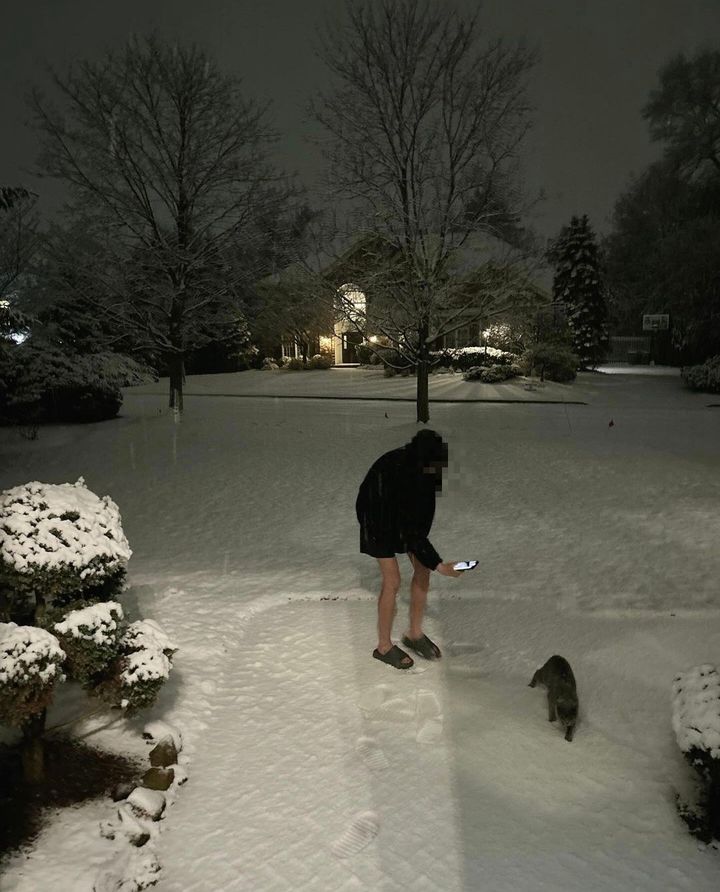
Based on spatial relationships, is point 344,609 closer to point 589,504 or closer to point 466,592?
point 466,592

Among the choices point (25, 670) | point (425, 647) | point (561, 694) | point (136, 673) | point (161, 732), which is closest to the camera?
point (25, 670)

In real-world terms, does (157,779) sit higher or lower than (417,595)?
lower

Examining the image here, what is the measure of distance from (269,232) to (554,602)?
1186 centimetres

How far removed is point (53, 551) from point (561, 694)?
291 centimetres

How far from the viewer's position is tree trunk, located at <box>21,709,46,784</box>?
3094 mm

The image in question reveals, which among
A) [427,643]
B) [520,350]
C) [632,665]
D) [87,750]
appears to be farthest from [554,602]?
[520,350]

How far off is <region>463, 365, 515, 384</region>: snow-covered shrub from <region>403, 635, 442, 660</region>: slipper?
66.8 ft

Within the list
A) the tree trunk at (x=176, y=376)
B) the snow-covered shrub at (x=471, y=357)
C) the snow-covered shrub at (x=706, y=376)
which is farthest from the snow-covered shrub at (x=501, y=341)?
the tree trunk at (x=176, y=376)

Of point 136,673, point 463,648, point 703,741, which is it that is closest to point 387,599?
point 463,648

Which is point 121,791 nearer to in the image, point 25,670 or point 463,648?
point 25,670

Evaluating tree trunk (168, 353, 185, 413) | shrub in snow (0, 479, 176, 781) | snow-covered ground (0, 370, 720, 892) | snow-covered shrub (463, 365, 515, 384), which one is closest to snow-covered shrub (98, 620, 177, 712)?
shrub in snow (0, 479, 176, 781)

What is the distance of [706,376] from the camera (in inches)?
891

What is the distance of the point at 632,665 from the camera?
439 cm

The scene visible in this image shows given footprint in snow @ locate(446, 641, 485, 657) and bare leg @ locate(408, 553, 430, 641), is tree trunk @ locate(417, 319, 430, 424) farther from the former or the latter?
bare leg @ locate(408, 553, 430, 641)
